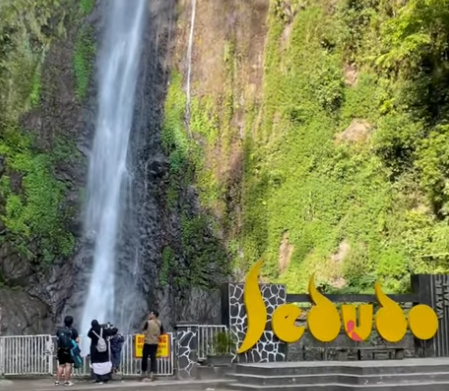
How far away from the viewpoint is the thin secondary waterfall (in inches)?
1144

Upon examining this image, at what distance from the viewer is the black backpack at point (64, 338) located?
14.5 metres

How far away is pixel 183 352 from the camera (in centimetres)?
1595

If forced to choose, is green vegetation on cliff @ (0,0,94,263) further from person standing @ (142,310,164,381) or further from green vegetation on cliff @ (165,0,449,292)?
person standing @ (142,310,164,381)

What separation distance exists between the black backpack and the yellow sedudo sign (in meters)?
3.72

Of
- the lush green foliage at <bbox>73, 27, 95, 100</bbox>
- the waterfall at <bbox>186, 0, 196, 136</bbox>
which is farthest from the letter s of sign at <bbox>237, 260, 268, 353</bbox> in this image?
the lush green foliage at <bbox>73, 27, 95, 100</bbox>

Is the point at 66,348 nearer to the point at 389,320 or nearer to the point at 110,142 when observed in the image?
the point at 389,320

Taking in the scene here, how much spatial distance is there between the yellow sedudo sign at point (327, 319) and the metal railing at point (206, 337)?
24.3 inches

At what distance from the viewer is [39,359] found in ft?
53.7

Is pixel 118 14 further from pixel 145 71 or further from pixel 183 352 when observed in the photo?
pixel 183 352

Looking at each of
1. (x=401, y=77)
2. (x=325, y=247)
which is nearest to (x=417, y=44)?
(x=401, y=77)

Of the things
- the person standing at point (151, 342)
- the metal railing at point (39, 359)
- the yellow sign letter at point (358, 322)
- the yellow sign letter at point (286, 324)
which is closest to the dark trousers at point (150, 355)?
the person standing at point (151, 342)

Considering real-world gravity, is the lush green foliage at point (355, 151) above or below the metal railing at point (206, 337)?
above

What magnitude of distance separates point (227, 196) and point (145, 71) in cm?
830

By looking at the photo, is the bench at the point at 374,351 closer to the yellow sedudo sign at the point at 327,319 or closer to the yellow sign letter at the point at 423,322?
the yellow sedudo sign at the point at 327,319
